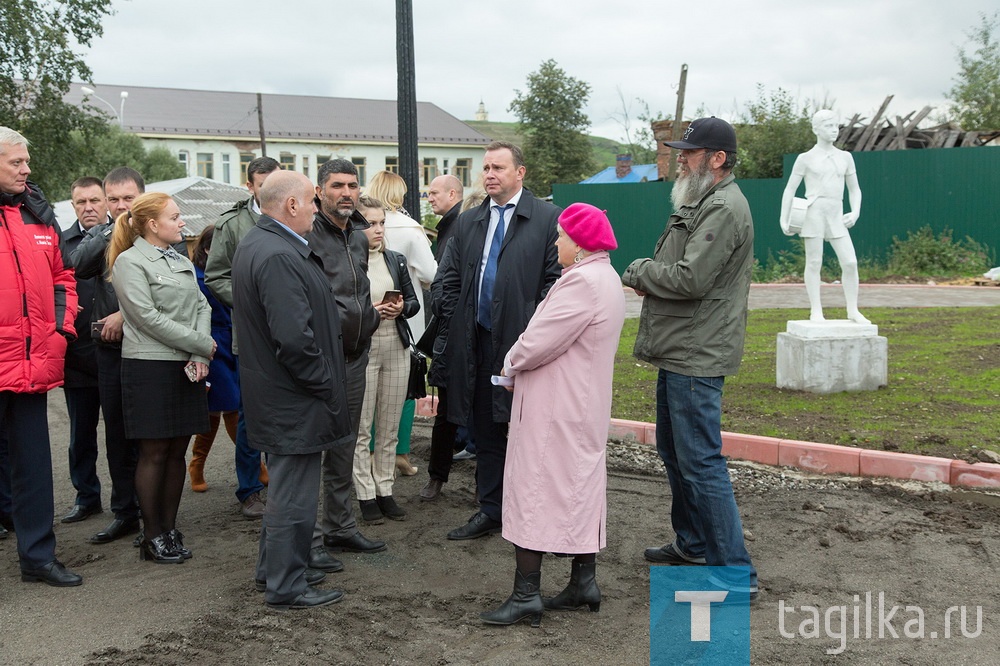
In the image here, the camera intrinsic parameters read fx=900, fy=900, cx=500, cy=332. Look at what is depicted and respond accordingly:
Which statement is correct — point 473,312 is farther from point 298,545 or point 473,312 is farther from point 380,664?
point 380,664

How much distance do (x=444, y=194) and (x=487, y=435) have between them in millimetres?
2154

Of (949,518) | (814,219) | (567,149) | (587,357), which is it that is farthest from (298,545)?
(567,149)

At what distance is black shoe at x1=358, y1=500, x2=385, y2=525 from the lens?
18.2ft

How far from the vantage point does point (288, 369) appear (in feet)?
13.1

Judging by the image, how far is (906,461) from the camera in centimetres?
602

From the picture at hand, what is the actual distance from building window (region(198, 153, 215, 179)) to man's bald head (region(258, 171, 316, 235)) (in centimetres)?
5921

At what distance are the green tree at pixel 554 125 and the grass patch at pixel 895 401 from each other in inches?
1683

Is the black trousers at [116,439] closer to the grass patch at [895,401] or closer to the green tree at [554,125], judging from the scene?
the grass patch at [895,401]

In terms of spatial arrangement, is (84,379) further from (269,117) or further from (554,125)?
(269,117)

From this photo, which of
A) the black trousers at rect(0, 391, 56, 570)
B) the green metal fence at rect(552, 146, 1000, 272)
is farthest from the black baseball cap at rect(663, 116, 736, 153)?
the green metal fence at rect(552, 146, 1000, 272)

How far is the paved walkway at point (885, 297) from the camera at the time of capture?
1471 centimetres

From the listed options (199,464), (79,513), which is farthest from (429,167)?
(79,513)

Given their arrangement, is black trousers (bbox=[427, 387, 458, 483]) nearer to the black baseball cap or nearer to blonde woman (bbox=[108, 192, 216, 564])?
blonde woman (bbox=[108, 192, 216, 564])

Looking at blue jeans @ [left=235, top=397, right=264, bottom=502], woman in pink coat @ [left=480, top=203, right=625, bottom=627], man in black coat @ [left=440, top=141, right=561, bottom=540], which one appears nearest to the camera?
woman in pink coat @ [left=480, top=203, right=625, bottom=627]
